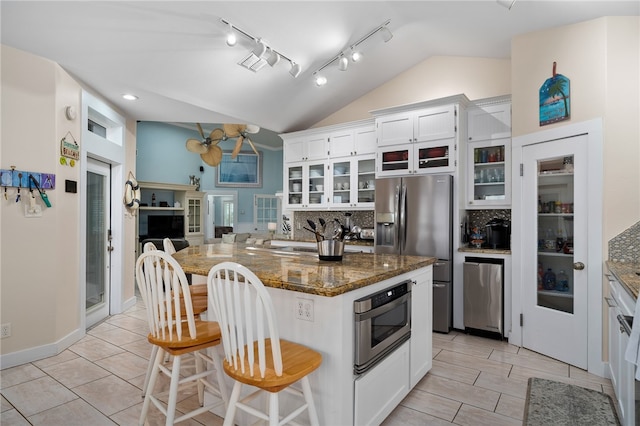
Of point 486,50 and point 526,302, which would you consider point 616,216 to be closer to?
point 526,302

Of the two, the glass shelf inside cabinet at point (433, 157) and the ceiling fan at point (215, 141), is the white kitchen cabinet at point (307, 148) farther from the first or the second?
the glass shelf inside cabinet at point (433, 157)

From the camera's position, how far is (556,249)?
3.28 meters

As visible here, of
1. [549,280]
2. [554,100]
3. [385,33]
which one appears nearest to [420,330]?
[549,280]

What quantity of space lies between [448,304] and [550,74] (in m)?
2.49

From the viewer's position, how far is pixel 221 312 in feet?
5.49

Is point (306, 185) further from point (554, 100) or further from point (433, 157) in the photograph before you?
point (554, 100)

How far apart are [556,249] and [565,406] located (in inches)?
54.7

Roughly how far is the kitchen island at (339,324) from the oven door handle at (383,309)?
60 mm

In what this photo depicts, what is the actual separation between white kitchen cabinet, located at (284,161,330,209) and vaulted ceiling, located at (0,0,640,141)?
3.60 feet

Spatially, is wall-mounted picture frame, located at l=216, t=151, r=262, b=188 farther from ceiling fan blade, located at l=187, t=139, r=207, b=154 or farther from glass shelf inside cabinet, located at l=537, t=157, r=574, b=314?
glass shelf inside cabinet, located at l=537, t=157, r=574, b=314

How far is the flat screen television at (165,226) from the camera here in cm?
838

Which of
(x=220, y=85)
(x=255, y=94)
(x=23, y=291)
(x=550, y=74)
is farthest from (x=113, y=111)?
(x=550, y=74)

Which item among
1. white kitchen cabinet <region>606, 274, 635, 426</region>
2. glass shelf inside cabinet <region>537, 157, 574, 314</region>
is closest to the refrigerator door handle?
glass shelf inside cabinet <region>537, 157, 574, 314</region>

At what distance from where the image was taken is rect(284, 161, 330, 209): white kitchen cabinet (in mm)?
5520
